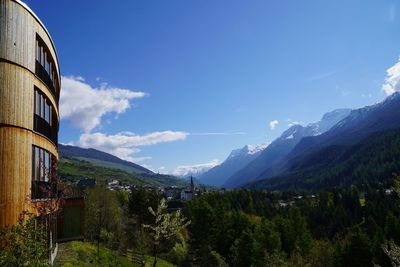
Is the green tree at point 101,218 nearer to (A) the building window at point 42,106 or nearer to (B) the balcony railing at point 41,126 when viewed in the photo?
(A) the building window at point 42,106

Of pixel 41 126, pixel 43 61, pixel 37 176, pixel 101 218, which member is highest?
pixel 43 61

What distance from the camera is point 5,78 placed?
23.5 metres

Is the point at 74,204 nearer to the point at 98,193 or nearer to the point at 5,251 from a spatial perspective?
the point at 5,251

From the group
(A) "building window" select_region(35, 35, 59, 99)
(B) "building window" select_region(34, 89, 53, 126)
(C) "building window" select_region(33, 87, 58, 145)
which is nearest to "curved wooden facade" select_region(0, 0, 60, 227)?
(C) "building window" select_region(33, 87, 58, 145)

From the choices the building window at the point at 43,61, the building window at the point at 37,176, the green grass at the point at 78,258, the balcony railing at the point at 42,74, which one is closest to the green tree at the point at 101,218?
the green grass at the point at 78,258

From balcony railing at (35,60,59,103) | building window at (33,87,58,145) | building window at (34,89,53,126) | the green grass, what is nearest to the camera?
building window at (33,87,58,145)

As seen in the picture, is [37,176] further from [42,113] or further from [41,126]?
[42,113]

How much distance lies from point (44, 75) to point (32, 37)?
15.0 ft

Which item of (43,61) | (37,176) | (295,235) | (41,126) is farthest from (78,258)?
(295,235)

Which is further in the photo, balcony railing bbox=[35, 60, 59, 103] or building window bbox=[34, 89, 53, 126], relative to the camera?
building window bbox=[34, 89, 53, 126]

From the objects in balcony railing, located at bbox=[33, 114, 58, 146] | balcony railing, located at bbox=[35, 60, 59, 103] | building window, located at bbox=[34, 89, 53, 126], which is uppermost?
balcony railing, located at bbox=[35, 60, 59, 103]

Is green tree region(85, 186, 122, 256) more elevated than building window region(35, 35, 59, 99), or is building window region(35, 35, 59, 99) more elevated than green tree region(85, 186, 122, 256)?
building window region(35, 35, 59, 99)

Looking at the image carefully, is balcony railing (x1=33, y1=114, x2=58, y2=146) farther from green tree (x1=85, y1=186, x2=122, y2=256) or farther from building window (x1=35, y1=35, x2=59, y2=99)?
green tree (x1=85, y1=186, x2=122, y2=256)

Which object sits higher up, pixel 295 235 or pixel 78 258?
pixel 78 258
